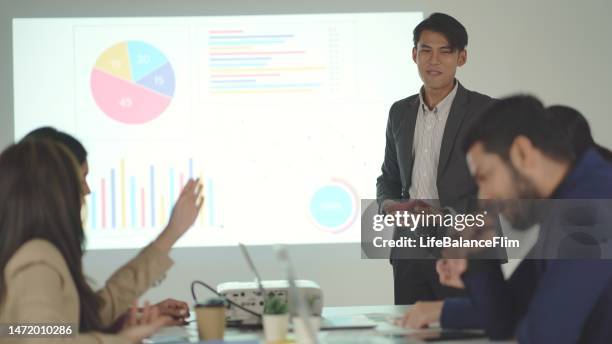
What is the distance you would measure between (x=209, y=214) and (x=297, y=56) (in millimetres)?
1137

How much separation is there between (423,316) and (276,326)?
46 cm

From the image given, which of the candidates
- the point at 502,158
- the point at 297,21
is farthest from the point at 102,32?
the point at 502,158

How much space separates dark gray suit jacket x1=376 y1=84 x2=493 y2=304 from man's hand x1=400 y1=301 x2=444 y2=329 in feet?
2.87

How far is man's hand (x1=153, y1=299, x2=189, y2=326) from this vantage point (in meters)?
2.54

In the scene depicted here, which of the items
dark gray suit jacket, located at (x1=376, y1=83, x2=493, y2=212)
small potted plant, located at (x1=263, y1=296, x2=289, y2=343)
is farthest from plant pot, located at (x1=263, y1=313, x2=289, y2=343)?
dark gray suit jacket, located at (x1=376, y1=83, x2=493, y2=212)

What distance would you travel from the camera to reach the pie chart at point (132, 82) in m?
5.08

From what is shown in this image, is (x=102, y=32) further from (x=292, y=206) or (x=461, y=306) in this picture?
(x=461, y=306)

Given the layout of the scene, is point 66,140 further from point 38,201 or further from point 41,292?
point 41,292

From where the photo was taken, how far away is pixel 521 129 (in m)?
1.90

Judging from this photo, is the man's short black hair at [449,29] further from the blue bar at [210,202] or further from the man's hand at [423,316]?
the blue bar at [210,202]

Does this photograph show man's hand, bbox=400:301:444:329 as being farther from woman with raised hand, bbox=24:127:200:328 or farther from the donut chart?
the donut chart

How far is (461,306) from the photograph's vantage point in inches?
88.8

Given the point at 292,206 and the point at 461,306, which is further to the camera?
the point at 292,206

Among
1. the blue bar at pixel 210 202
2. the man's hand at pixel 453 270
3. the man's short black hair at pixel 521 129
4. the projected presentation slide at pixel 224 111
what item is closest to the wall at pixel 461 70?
the projected presentation slide at pixel 224 111
